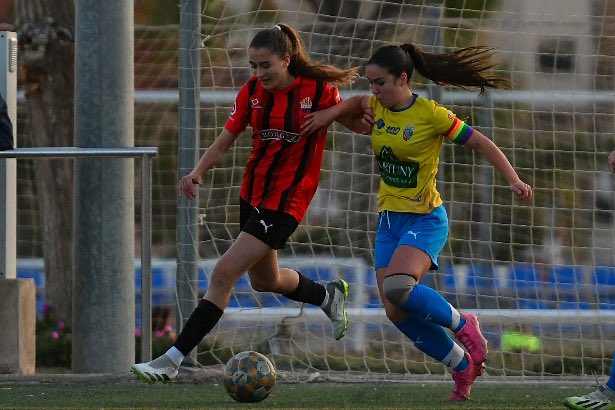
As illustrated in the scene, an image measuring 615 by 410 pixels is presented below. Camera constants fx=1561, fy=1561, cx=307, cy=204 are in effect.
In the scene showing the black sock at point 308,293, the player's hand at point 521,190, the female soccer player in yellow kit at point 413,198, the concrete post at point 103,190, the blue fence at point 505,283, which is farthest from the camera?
the blue fence at point 505,283

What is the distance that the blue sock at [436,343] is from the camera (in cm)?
707

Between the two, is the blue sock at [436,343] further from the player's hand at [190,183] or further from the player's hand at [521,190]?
the player's hand at [190,183]

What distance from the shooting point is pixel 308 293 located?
7855mm

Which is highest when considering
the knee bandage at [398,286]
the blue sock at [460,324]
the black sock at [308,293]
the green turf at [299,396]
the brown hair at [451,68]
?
the brown hair at [451,68]

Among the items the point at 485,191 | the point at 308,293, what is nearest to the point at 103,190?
the point at 308,293

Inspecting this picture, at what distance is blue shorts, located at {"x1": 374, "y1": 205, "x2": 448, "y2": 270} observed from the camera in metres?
6.92

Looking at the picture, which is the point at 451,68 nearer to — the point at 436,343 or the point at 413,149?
the point at 413,149

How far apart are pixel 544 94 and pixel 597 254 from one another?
3.60ft

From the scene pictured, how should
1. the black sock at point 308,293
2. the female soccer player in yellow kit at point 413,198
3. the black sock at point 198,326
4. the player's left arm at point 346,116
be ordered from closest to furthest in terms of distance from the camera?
the female soccer player in yellow kit at point 413,198 < the black sock at point 198,326 < the player's left arm at point 346,116 < the black sock at point 308,293

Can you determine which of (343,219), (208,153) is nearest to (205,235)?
(343,219)

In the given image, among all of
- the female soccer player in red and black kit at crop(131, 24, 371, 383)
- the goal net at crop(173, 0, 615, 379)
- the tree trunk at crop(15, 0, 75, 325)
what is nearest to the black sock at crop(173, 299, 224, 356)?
the female soccer player in red and black kit at crop(131, 24, 371, 383)

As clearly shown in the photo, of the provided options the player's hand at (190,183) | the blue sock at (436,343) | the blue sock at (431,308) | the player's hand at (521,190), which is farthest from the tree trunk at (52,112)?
the player's hand at (521,190)

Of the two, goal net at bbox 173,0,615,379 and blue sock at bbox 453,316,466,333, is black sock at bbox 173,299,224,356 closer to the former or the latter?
blue sock at bbox 453,316,466,333

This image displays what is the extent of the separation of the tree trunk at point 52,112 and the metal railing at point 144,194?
12.9 ft
